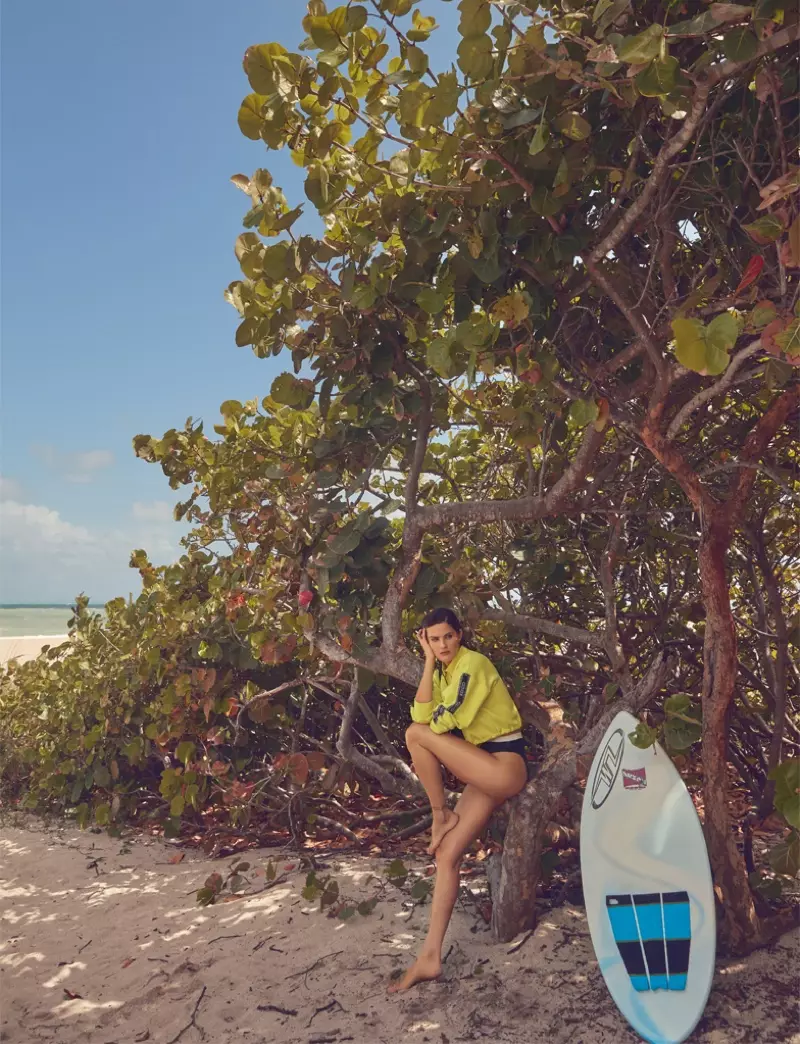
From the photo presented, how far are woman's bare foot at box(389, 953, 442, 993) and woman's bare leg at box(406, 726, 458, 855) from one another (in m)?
0.41

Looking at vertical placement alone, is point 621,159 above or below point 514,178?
above

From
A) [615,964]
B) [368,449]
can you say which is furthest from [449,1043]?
[368,449]

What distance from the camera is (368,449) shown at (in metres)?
3.56

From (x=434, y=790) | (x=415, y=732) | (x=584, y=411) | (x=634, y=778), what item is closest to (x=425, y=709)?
(x=415, y=732)

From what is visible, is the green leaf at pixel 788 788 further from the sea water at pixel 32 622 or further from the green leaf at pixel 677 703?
the sea water at pixel 32 622

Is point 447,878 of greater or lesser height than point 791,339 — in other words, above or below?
below

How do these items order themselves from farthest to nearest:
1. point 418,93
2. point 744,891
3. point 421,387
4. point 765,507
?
1. point 765,507
2. point 421,387
3. point 744,891
4. point 418,93

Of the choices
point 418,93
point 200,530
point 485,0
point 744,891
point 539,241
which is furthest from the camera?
point 200,530

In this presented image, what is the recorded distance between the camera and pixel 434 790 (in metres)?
3.24

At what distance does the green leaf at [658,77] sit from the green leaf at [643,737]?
2.06 m

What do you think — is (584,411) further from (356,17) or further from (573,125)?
(356,17)

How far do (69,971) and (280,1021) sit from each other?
1159 millimetres

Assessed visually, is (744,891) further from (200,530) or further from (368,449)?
(200,530)

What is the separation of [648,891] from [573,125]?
260 cm
